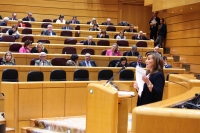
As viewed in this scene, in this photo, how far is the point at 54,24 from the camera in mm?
10039

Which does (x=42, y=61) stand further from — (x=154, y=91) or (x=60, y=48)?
(x=154, y=91)

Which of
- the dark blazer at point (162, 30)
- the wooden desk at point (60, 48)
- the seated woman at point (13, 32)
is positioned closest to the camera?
the wooden desk at point (60, 48)

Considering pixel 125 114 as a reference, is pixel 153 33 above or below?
above

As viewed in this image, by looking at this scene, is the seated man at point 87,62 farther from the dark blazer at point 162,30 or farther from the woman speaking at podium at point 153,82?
the dark blazer at point 162,30

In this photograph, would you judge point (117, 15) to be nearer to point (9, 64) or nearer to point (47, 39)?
point (47, 39)

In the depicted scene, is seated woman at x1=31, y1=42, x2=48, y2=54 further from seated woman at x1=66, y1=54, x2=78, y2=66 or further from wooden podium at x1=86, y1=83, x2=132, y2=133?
wooden podium at x1=86, y1=83, x2=132, y2=133

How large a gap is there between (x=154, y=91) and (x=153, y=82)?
0.09 m

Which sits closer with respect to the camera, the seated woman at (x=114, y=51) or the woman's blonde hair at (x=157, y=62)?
the woman's blonde hair at (x=157, y=62)

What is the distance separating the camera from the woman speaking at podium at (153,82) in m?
2.51

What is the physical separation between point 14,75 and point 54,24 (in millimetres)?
4976

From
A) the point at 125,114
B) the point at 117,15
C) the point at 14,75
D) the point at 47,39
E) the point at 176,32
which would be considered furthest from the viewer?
the point at 117,15

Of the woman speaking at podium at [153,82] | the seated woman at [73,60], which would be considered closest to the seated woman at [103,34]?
the seated woman at [73,60]

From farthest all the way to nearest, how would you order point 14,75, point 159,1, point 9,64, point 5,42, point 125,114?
point 159,1
point 5,42
point 9,64
point 14,75
point 125,114

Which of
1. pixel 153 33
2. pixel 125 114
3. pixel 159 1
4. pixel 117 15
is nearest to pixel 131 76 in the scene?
pixel 125 114
